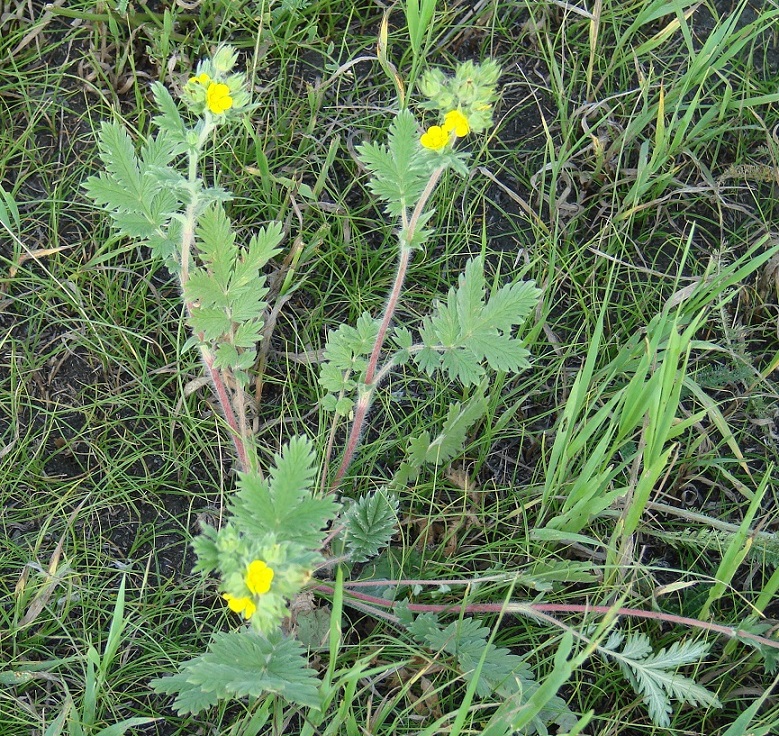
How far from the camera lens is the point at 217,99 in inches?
65.4

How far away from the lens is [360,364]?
2.03m

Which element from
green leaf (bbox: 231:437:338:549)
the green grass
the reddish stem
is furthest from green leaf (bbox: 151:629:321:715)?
the reddish stem

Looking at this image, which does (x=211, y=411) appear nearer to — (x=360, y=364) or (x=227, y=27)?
(x=360, y=364)

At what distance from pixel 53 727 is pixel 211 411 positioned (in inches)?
33.6

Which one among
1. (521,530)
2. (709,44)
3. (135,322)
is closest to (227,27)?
(135,322)

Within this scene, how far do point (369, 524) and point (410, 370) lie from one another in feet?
1.77

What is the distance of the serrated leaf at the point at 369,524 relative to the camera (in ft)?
6.60

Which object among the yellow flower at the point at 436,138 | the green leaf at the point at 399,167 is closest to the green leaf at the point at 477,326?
the green leaf at the point at 399,167

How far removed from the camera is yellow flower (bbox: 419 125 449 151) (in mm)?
1620

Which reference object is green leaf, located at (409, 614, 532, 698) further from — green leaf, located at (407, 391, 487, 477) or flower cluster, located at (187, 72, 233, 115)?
flower cluster, located at (187, 72, 233, 115)

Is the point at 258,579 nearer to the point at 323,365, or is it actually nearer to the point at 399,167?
the point at 323,365

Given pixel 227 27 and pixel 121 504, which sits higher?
pixel 227 27

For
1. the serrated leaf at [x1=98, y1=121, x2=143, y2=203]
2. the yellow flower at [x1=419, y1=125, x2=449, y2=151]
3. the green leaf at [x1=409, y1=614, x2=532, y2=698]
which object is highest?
the serrated leaf at [x1=98, y1=121, x2=143, y2=203]

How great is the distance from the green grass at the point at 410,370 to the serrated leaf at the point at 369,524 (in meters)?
0.13
